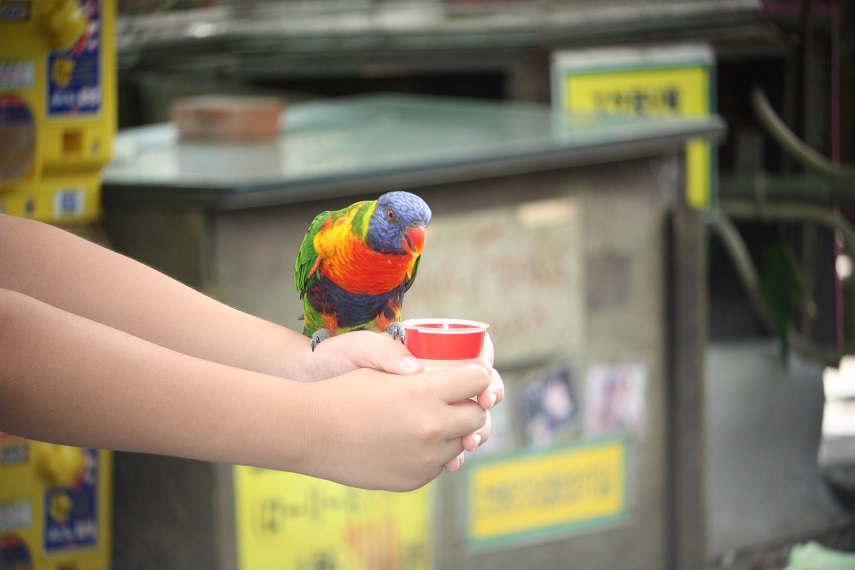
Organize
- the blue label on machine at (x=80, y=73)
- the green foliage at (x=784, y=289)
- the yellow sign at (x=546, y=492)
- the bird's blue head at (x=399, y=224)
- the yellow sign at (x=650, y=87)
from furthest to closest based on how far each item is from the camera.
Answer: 1. the green foliage at (x=784, y=289)
2. the yellow sign at (x=650, y=87)
3. the yellow sign at (x=546, y=492)
4. the blue label on machine at (x=80, y=73)
5. the bird's blue head at (x=399, y=224)

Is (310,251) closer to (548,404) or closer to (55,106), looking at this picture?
(55,106)

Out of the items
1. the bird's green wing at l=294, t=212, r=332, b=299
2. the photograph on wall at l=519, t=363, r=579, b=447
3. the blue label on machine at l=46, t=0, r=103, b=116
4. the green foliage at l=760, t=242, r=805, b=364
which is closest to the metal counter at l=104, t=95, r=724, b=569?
the photograph on wall at l=519, t=363, r=579, b=447

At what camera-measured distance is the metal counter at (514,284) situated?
7.80 ft

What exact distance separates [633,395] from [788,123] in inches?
50.4

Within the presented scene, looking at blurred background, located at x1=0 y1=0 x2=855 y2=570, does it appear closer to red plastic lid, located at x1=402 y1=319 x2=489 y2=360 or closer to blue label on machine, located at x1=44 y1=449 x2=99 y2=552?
blue label on machine, located at x1=44 y1=449 x2=99 y2=552

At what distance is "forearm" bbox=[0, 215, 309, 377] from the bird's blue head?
0.12 meters

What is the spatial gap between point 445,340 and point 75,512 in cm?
188

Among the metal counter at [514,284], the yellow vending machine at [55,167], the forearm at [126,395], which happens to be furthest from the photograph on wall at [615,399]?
the forearm at [126,395]

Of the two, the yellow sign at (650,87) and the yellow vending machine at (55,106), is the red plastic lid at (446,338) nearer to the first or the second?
the yellow vending machine at (55,106)

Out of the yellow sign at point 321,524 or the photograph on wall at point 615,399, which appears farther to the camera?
the photograph on wall at point 615,399

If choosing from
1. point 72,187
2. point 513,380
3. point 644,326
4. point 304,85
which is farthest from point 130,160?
point 304,85

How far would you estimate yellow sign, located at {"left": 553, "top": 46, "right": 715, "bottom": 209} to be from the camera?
346 cm

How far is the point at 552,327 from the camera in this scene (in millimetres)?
2889

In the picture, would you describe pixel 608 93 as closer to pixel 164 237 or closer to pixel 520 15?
pixel 520 15
